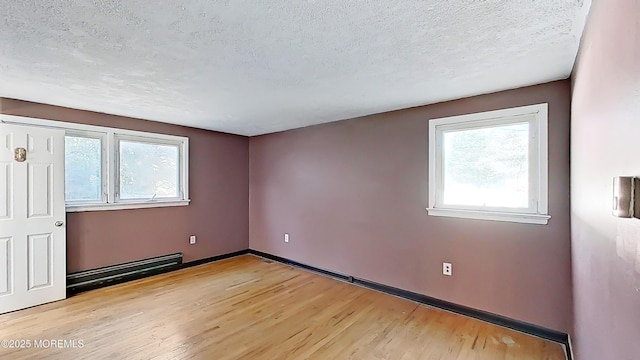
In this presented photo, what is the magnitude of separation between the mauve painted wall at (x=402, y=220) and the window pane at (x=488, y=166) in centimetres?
20

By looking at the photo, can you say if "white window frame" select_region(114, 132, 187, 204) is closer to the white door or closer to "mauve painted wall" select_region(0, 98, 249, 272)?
"mauve painted wall" select_region(0, 98, 249, 272)

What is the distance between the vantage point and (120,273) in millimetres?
3867

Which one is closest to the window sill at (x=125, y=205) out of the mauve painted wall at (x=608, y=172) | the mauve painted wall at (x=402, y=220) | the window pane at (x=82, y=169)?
the window pane at (x=82, y=169)

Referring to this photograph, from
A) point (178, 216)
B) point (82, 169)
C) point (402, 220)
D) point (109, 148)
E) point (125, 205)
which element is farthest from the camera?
point (178, 216)

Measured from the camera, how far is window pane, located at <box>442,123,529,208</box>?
2703 mm

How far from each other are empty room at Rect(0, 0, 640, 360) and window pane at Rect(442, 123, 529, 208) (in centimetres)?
2

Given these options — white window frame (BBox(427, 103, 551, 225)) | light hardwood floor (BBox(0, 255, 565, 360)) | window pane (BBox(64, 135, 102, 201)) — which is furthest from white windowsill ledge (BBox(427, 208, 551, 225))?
window pane (BBox(64, 135, 102, 201))

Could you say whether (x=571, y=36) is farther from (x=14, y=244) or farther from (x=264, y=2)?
(x=14, y=244)

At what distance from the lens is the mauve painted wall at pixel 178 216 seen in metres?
3.58

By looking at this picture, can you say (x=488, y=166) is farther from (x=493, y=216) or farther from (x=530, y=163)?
(x=493, y=216)

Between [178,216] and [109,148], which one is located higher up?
[109,148]

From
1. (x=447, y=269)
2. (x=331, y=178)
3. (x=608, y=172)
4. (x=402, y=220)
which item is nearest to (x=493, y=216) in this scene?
(x=447, y=269)

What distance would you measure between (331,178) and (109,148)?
9.42ft

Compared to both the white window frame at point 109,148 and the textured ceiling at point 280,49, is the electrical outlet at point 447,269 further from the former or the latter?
the white window frame at point 109,148
